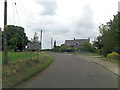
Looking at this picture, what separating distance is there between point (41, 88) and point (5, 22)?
7686mm

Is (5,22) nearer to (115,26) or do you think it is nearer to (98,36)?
(115,26)

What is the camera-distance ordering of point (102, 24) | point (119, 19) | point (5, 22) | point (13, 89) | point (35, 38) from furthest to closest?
point (35, 38) < point (102, 24) < point (119, 19) < point (5, 22) < point (13, 89)

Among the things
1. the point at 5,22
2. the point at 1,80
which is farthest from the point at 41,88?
the point at 5,22

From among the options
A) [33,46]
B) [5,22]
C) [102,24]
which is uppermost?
[102,24]

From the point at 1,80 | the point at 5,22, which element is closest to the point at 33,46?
the point at 5,22

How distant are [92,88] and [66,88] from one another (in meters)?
1.12

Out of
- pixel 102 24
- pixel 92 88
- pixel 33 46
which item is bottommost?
pixel 92 88

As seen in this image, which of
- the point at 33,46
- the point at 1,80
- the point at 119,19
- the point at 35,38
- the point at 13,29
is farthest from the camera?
the point at 13,29

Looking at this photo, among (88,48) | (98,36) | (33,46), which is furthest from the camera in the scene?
(88,48)

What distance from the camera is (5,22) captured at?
41.3ft

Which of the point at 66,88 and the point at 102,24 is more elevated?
the point at 102,24

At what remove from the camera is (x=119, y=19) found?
16438 mm

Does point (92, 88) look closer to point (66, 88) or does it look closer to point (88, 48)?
point (66, 88)

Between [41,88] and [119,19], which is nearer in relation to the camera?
[41,88]
